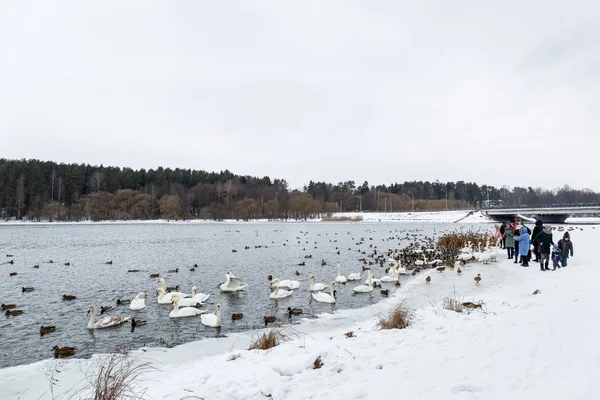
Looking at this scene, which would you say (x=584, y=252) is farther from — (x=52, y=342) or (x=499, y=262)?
(x=52, y=342)

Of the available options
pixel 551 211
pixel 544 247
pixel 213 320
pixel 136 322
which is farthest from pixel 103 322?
pixel 551 211

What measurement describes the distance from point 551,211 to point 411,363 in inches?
2948

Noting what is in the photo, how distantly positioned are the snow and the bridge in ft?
216

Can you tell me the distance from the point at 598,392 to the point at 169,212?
99.8 metres

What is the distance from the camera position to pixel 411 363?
17.9ft

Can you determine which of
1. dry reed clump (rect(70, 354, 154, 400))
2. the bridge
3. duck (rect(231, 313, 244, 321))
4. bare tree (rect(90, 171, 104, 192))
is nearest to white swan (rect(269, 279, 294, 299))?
duck (rect(231, 313, 244, 321))

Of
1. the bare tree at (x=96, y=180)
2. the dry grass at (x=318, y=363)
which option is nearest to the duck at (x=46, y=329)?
the dry grass at (x=318, y=363)

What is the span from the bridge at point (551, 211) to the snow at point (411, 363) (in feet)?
216

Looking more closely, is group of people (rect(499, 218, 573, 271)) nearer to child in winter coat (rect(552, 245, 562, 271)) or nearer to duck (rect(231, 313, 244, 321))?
child in winter coat (rect(552, 245, 562, 271))

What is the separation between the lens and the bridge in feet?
203

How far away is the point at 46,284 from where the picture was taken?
16562 mm

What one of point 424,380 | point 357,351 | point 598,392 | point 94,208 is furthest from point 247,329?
point 94,208

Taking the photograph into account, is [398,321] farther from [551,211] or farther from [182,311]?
[551,211]

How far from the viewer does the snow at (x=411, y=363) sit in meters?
4.62
